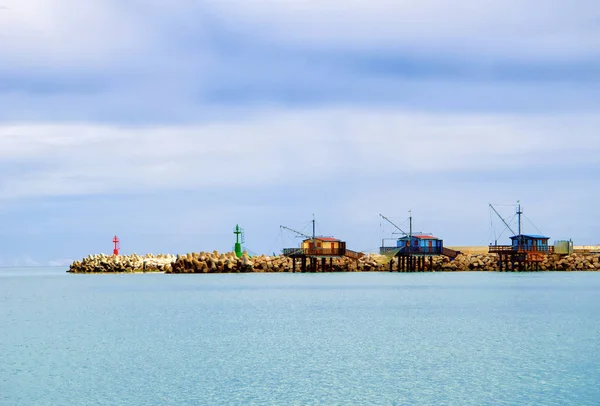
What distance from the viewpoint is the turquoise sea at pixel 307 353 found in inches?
1185

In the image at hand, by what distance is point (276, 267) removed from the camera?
149375 mm

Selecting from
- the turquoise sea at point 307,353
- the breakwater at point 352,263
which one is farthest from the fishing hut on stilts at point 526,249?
the turquoise sea at point 307,353

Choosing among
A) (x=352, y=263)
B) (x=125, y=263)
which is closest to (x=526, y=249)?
(x=352, y=263)

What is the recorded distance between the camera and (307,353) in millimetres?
39750

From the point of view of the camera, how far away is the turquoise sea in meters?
30.1

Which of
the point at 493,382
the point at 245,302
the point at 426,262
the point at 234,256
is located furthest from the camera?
the point at 426,262

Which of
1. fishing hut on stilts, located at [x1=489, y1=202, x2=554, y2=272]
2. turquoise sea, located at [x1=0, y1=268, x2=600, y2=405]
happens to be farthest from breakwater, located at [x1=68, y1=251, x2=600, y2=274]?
turquoise sea, located at [x1=0, y1=268, x2=600, y2=405]

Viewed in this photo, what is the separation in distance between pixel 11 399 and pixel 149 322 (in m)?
27.0

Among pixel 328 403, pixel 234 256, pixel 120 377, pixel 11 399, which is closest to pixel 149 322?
pixel 120 377

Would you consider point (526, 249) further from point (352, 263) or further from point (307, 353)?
point (307, 353)

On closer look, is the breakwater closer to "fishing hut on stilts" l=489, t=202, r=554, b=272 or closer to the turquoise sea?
"fishing hut on stilts" l=489, t=202, r=554, b=272

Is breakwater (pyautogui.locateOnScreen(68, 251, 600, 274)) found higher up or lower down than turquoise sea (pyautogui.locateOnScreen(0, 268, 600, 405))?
higher up

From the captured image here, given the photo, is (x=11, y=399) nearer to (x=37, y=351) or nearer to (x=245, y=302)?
(x=37, y=351)

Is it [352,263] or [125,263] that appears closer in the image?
[352,263]
